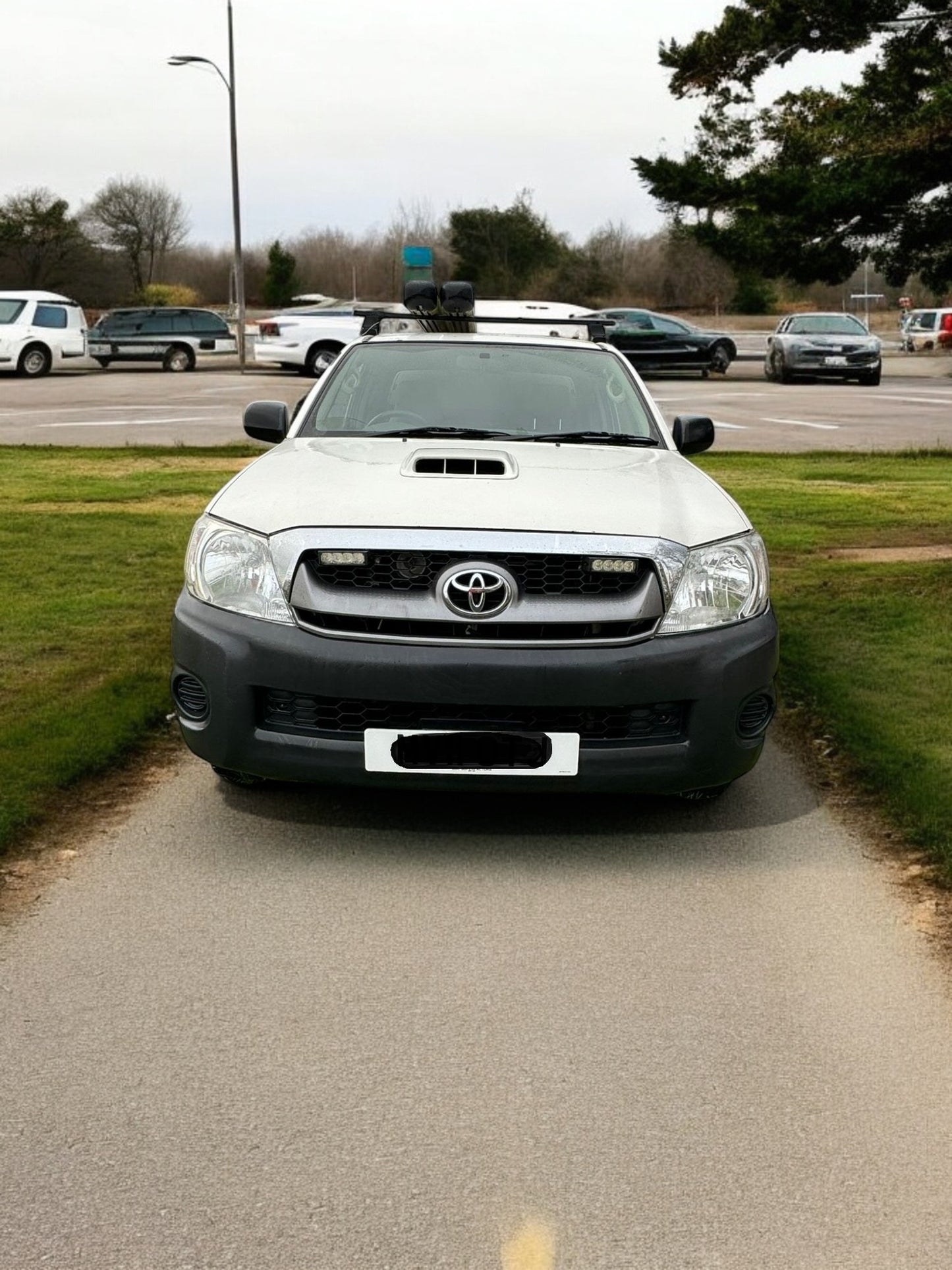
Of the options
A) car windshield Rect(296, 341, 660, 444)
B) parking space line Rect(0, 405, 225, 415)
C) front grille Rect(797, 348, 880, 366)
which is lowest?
parking space line Rect(0, 405, 225, 415)

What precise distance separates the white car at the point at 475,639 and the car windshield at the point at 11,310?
31.1 m

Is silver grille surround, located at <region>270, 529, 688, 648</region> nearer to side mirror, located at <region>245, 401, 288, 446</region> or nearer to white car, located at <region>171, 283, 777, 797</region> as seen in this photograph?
white car, located at <region>171, 283, 777, 797</region>

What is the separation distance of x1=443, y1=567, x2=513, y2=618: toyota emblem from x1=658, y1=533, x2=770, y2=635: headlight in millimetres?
482

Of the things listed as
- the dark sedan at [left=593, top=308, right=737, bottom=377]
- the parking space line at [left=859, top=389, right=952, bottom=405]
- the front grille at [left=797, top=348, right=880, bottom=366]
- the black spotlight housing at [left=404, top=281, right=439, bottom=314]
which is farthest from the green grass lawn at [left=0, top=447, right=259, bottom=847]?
the dark sedan at [left=593, top=308, right=737, bottom=377]

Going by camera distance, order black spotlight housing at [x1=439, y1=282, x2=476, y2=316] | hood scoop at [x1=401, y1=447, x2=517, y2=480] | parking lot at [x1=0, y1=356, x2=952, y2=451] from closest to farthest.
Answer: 1. hood scoop at [x1=401, y1=447, x2=517, y2=480]
2. black spotlight housing at [x1=439, y1=282, x2=476, y2=316]
3. parking lot at [x1=0, y1=356, x2=952, y2=451]

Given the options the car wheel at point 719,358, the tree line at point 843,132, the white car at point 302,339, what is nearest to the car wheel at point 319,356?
the white car at point 302,339

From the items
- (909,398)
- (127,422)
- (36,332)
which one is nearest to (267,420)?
(127,422)

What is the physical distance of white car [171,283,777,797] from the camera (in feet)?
14.9

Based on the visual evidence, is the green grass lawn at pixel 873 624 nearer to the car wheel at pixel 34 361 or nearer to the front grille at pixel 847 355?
the front grille at pixel 847 355

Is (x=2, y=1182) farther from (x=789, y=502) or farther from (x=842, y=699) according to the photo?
(x=789, y=502)

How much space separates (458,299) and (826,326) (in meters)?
26.5

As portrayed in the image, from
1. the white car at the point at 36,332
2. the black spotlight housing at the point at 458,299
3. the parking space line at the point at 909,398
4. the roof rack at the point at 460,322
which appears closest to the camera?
the roof rack at the point at 460,322

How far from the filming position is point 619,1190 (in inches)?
111

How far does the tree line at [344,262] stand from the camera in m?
60.7
